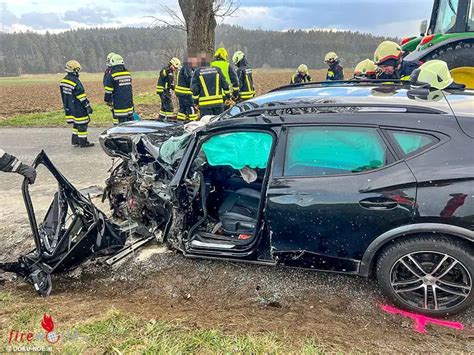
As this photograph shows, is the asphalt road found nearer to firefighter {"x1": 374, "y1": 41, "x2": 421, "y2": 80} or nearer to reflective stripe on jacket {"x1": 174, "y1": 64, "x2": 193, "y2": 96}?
reflective stripe on jacket {"x1": 174, "y1": 64, "x2": 193, "y2": 96}

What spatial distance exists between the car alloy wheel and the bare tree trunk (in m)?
7.66

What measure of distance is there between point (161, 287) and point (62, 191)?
4.29ft

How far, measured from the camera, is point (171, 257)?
3998 mm

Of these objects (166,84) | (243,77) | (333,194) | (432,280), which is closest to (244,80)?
(243,77)

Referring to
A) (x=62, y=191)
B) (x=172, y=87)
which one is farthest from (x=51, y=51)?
(x=62, y=191)

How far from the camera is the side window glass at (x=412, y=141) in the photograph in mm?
2807

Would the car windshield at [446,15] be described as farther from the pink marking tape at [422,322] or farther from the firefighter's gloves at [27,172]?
the firefighter's gloves at [27,172]

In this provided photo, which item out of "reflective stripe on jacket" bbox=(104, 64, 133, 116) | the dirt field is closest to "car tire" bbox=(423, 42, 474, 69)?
"reflective stripe on jacket" bbox=(104, 64, 133, 116)

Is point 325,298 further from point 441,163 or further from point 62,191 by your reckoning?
point 62,191

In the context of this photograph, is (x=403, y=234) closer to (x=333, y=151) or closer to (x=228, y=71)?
(x=333, y=151)

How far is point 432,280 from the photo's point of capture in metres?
2.87

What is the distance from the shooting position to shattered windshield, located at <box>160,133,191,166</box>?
4023 mm

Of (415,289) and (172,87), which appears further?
(172,87)

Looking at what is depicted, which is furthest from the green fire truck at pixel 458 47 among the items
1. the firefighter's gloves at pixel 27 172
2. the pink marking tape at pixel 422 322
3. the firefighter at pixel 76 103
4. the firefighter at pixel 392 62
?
the firefighter at pixel 76 103
